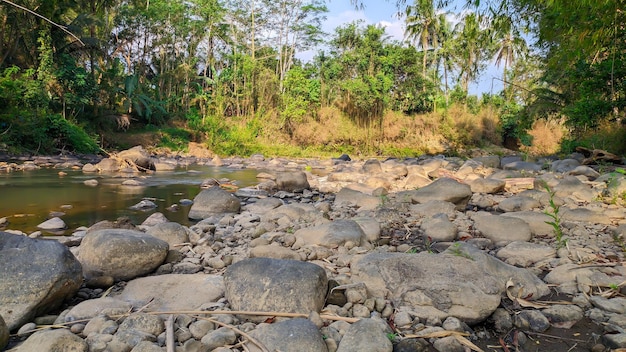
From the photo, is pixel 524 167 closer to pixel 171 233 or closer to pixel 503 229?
pixel 503 229

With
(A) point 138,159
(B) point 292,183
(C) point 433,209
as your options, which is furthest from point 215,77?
(C) point 433,209

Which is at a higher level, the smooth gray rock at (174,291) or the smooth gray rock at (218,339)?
the smooth gray rock at (218,339)

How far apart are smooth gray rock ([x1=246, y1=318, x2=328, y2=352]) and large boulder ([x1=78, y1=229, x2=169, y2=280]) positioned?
144 cm

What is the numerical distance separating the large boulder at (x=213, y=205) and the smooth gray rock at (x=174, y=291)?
2.93 meters

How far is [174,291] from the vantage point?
2600 millimetres

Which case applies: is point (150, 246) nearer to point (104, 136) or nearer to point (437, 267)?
point (437, 267)

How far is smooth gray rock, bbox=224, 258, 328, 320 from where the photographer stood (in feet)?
7.34

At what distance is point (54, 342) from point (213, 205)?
4115 mm

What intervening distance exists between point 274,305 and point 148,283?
1.06 metres

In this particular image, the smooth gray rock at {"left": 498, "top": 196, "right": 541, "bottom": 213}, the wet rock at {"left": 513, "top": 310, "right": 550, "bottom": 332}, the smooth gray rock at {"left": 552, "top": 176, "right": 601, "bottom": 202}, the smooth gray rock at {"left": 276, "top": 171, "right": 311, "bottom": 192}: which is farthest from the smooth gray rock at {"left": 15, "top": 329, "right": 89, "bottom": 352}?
the smooth gray rock at {"left": 276, "top": 171, "right": 311, "bottom": 192}

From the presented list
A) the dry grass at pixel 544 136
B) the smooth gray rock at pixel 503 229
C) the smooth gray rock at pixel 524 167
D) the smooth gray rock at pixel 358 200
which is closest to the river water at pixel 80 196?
the smooth gray rock at pixel 358 200

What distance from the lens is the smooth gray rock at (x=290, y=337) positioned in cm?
184

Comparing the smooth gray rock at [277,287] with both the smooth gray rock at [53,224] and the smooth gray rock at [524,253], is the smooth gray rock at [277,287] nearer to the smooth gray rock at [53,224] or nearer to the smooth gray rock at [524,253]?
the smooth gray rock at [524,253]

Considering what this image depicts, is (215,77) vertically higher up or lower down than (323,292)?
higher up
